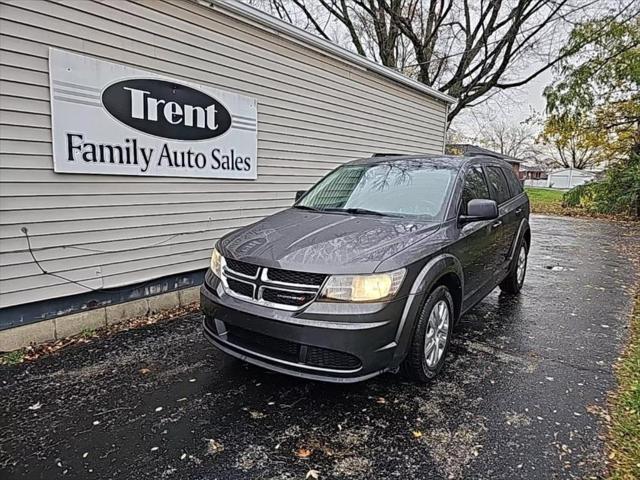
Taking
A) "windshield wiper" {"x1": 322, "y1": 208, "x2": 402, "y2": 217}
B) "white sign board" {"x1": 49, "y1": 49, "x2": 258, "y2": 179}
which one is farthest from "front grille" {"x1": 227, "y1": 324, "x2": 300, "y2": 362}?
"white sign board" {"x1": 49, "y1": 49, "x2": 258, "y2": 179}

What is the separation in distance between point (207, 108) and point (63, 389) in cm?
321

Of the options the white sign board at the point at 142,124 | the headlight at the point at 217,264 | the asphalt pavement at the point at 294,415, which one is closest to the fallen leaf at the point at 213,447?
the asphalt pavement at the point at 294,415

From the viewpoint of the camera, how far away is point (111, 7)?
394 centimetres

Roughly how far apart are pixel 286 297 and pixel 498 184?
10.5 feet

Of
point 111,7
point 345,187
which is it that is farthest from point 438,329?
point 111,7

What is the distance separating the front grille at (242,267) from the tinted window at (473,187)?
1.87 meters

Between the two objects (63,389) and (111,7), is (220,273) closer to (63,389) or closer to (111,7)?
(63,389)

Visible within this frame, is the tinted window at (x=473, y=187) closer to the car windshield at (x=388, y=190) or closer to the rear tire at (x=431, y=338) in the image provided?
the car windshield at (x=388, y=190)

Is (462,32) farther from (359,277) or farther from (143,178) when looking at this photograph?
(359,277)

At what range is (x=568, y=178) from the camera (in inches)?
2024

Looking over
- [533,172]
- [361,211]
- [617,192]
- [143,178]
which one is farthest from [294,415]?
[533,172]

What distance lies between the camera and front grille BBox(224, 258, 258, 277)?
285cm

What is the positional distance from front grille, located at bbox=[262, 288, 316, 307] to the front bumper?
0.18 ft

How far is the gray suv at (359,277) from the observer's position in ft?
8.52
